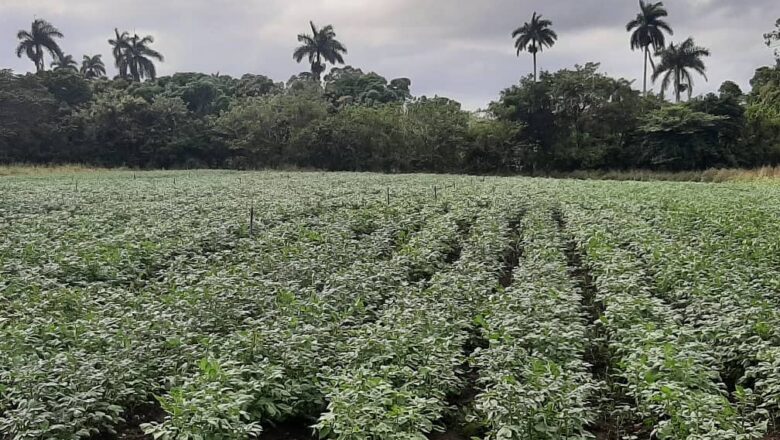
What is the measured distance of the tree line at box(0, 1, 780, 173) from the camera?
45.9 meters

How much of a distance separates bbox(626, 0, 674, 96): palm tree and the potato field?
5439 cm

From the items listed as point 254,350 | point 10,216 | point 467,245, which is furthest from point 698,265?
point 10,216

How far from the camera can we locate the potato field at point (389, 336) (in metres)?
4.46

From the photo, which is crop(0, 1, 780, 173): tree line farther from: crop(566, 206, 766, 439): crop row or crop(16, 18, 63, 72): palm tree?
crop(566, 206, 766, 439): crop row

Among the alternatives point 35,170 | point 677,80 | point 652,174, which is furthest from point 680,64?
point 35,170

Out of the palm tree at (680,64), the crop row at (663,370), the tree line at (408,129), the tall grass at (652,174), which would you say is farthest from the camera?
the palm tree at (680,64)

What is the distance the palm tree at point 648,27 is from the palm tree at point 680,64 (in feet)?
7.77

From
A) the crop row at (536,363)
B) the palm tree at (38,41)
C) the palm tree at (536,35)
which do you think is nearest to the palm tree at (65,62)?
the palm tree at (38,41)

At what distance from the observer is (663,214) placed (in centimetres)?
1570

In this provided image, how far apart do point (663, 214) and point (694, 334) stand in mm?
10484

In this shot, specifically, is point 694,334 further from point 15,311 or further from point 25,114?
point 25,114

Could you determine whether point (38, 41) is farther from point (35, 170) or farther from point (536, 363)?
point (536, 363)

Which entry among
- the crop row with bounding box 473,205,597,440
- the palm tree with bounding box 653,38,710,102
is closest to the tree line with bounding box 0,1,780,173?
the palm tree with bounding box 653,38,710,102

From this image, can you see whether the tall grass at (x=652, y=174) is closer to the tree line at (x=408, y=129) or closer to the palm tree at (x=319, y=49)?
the tree line at (x=408, y=129)
